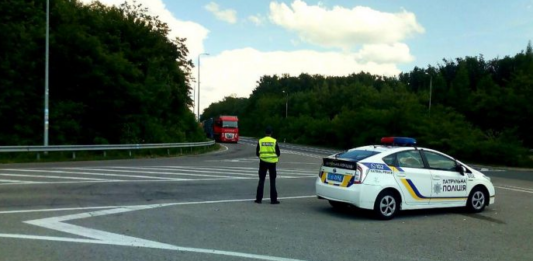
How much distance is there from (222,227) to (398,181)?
3.85 meters

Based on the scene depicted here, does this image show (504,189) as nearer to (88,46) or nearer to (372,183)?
(372,183)

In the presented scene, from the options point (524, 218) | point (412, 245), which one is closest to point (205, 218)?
point (412, 245)

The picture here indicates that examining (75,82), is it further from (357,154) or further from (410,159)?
(410,159)

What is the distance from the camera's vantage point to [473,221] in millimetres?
10547

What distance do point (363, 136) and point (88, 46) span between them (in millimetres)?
31013

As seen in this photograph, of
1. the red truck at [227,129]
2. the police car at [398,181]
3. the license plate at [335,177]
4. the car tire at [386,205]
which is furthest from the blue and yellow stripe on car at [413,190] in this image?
the red truck at [227,129]

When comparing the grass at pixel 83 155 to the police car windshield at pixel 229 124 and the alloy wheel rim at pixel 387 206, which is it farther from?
the police car windshield at pixel 229 124

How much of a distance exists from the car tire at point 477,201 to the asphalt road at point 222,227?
21 centimetres

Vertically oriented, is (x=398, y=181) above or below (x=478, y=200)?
above

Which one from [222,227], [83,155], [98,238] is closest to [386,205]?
[222,227]

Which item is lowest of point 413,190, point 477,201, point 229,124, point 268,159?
point 477,201

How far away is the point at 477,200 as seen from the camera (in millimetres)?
11766

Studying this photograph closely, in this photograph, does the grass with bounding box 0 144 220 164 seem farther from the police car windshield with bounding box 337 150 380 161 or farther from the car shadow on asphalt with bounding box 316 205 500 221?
the police car windshield with bounding box 337 150 380 161

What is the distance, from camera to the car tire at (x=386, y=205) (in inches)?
400
